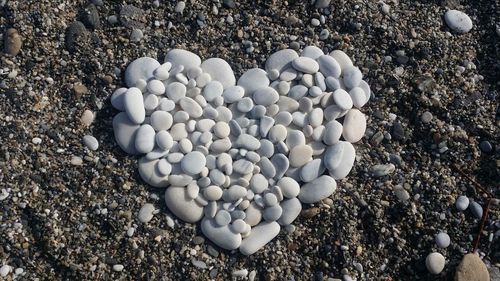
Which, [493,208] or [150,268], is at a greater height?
[493,208]

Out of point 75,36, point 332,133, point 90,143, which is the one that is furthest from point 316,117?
point 75,36

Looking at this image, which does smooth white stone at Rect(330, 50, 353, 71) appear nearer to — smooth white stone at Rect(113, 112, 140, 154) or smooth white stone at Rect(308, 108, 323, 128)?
smooth white stone at Rect(308, 108, 323, 128)

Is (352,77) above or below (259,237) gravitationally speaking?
above

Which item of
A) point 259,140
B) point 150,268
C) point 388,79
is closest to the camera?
point 150,268

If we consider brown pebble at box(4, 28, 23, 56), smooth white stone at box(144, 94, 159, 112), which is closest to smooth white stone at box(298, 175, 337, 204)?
smooth white stone at box(144, 94, 159, 112)

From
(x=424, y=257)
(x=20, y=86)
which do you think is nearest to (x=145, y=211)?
(x=20, y=86)

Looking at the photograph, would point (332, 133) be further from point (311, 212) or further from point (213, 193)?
point (213, 193)

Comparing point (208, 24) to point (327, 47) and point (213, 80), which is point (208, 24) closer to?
point (213, 80)
